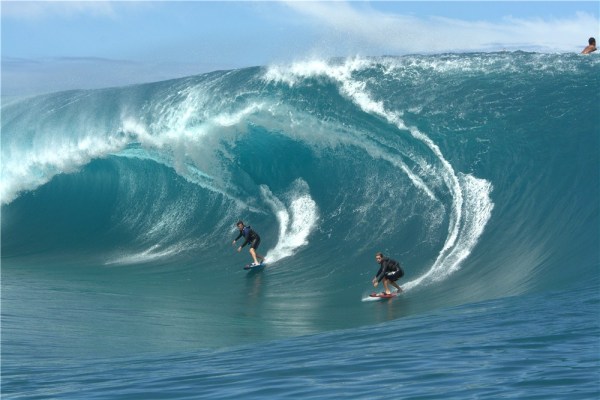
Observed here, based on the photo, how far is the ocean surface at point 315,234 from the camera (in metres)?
8.00

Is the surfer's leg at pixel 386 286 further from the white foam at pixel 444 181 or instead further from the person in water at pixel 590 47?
the person in water at pixel 590 47

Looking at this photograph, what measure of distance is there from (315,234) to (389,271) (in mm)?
4293

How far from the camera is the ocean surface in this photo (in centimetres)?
800

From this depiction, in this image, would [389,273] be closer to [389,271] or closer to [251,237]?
[389,271]

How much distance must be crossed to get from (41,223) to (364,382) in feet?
60.0

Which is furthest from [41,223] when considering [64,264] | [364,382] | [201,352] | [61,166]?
[364,382]

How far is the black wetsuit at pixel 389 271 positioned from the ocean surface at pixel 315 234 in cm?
35

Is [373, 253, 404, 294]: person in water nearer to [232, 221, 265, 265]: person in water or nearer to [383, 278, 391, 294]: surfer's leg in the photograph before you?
[383, 278, 391, 294]: surfer's leg

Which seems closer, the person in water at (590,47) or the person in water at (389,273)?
the person in water at (389,273)

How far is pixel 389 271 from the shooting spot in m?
13.8

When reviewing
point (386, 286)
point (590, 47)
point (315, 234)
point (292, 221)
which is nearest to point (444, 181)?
point (315, 234)

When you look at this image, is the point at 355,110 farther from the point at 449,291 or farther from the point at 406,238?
the point at 449,291

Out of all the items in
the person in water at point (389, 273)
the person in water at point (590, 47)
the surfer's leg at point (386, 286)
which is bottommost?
the surfer's leg at point (386, 286)

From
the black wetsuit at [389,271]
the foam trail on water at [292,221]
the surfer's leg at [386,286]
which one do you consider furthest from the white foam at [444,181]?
the foam trail on water at [292,221]
